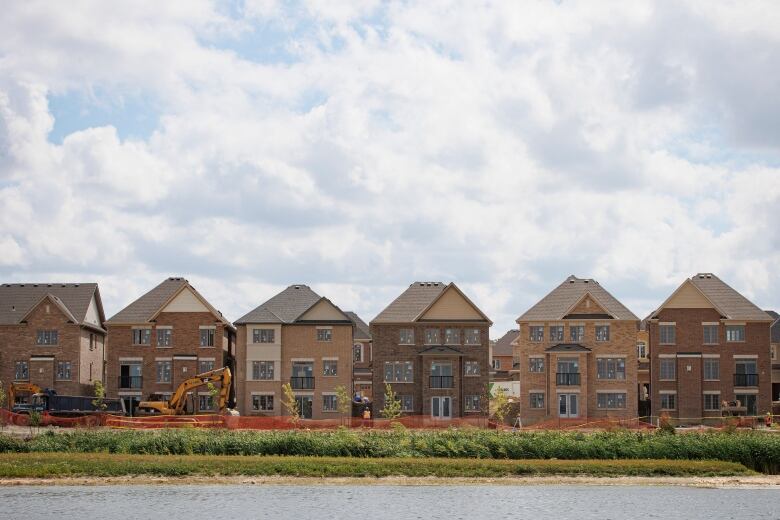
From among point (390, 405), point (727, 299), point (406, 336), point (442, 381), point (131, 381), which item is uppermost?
point (727, 299)

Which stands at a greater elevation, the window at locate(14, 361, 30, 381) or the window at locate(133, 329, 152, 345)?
the window at locate(133, 329, 152, 345)

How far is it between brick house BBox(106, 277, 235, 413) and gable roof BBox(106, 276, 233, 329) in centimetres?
8

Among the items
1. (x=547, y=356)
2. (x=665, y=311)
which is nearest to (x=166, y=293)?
(x=547, y=356)

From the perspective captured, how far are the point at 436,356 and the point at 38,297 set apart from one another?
32.4m

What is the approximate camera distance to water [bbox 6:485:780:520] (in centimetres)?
4194

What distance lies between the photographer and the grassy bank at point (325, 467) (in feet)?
164

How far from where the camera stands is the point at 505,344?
13588 cm

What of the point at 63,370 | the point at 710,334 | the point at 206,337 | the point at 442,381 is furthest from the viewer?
the point at 63,370

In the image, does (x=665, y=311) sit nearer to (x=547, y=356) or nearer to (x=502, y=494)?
(x=547, y=356)

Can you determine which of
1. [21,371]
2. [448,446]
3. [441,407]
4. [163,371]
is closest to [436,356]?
[441,407]

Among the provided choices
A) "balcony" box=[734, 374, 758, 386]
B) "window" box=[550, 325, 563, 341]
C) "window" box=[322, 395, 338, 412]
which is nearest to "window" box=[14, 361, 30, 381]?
"window" box=[322, 395, 338, 412]

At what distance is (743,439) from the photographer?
55.2 metres

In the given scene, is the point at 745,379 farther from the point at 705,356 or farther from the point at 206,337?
the point at 206,337

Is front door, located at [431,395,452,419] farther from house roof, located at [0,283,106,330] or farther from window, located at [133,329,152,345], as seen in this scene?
house roof, located at [0,283,106,330]
